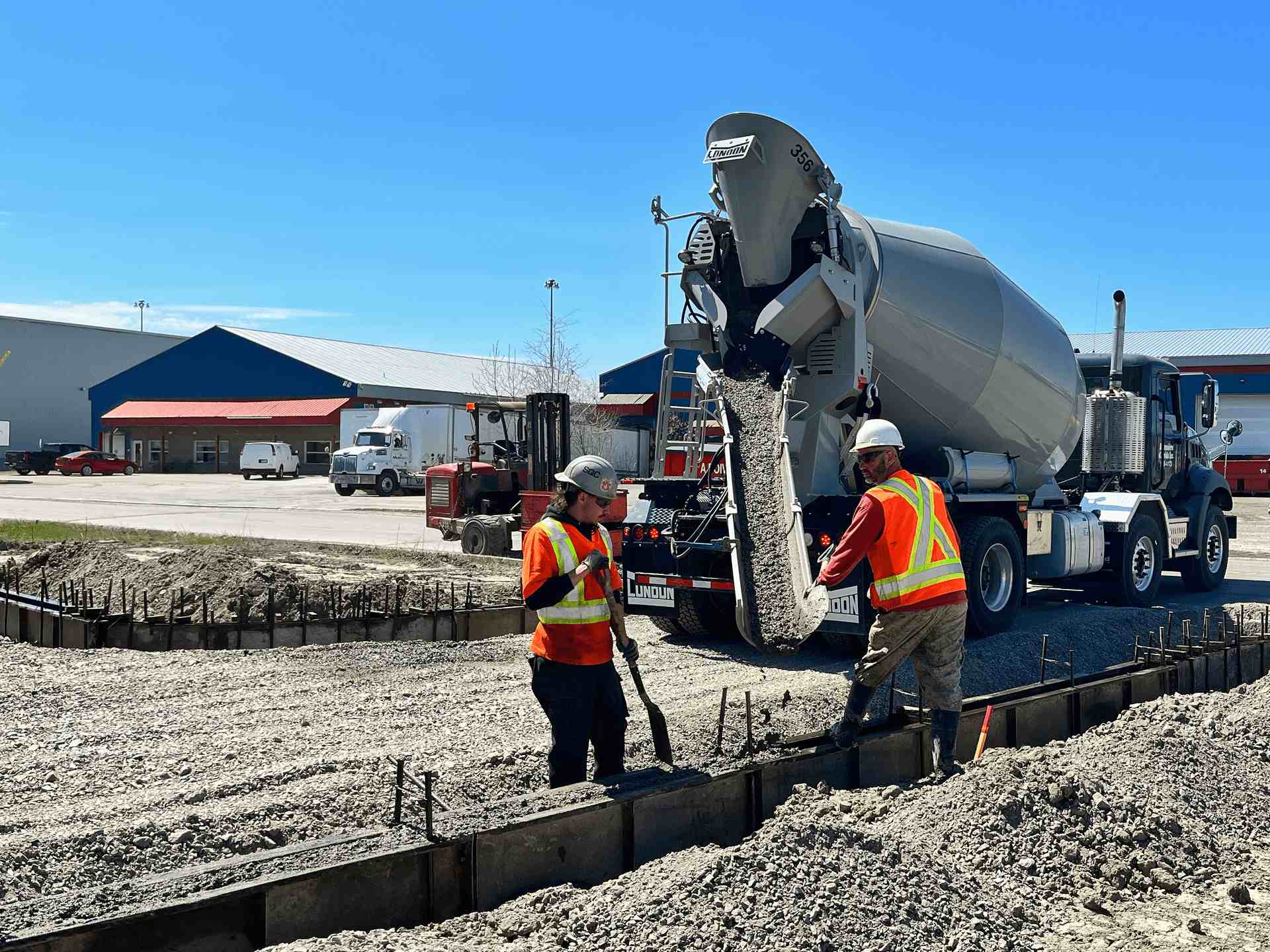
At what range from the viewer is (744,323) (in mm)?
9914

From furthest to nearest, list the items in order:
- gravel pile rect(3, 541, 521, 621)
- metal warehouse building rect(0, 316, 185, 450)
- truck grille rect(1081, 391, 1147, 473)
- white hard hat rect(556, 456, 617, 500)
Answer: metal warehouse building rect(0, 316, 185, 450) < truck grille rect(1081, 391, 1147, 473) < gravel pile rect(3, 541, 521, 621) < white hard hat rect(556, 456, 617, 500)

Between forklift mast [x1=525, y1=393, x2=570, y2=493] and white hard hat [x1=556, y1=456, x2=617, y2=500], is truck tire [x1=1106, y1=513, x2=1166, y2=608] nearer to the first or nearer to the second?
forklift mast [x1=525, y1=393, x2=570, y2=493]

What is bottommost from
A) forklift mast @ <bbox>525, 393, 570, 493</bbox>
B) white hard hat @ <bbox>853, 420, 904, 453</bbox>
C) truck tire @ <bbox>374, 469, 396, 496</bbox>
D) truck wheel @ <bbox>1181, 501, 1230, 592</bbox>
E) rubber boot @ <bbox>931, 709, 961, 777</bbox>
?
rubber boot @ <bbox>931, 709, 961, 777</bbox>

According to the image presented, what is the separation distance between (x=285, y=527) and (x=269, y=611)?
596 inches

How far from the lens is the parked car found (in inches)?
1956

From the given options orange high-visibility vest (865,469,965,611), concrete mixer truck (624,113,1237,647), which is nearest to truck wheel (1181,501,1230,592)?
concrete mixer truck (624,113,1237,647)

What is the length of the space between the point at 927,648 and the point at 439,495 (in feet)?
49.2

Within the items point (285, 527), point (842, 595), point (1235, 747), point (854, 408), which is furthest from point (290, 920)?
point (285, 527)

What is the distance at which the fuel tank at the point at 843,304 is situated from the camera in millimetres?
9320

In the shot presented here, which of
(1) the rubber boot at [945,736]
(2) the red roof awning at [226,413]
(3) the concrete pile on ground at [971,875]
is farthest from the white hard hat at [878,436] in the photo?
(2) the red roof awning at [226,413]

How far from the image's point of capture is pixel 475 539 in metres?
18.7

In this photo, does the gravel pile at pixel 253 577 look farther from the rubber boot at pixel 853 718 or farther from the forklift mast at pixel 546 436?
the rubber boot at pixel 853 718

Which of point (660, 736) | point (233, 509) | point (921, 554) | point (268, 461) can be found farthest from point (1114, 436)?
point (268, 461)

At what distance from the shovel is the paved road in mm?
14867
